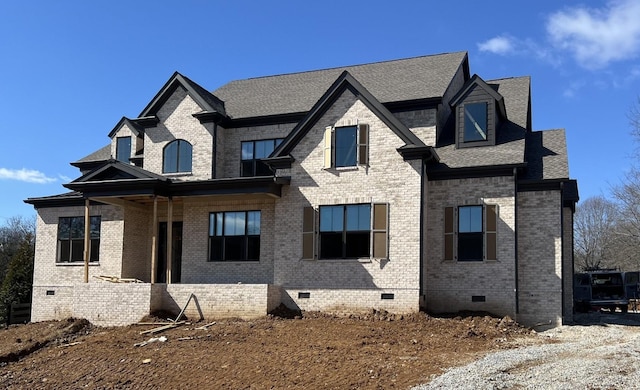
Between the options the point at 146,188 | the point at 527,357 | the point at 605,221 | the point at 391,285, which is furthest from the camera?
the point at 605,221

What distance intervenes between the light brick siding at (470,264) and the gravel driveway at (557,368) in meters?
3.54

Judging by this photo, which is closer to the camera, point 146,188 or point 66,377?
point 66,377

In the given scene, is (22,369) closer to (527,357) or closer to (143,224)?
(143,224)

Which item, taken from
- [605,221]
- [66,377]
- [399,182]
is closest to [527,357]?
[399,182]

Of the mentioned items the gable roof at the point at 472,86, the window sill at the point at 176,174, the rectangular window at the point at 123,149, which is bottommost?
the window sill at the point at 176,174

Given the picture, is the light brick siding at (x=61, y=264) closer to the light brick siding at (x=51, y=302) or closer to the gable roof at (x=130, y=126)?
the light brick siding at (x=51, y=302)

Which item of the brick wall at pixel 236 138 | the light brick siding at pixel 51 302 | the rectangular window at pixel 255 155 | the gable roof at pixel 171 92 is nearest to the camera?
the light brick siding at pixel 51 302

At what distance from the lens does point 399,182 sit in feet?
67.2

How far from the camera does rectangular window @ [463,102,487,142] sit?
22406 mm

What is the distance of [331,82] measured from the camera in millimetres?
27812

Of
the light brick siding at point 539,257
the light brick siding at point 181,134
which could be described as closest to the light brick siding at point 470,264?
the light brick siding at point 539,257

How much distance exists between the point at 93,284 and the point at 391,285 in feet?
34.1

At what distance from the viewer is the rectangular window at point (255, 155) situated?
25297 millimetres

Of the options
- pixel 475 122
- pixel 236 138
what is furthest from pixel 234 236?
pixel 475 122
